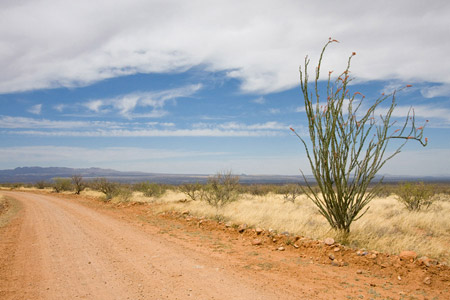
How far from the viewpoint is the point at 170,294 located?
177 inches

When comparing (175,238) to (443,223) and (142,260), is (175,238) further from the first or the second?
(443,223)

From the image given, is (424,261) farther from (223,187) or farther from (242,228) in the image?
(223,187)

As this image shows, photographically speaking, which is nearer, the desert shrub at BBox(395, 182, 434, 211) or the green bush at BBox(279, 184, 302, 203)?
the desert shrub at BBox(395, 182, 434, 211)

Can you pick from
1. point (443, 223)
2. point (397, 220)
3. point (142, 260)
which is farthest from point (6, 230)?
point (443, 223)

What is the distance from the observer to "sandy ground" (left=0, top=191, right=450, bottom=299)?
463 centimetres

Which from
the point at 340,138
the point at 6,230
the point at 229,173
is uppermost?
the point at 340,138

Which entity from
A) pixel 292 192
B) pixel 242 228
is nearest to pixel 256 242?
pixel 242 228

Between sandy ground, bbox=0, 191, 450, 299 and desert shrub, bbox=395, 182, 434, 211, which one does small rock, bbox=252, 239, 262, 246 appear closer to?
sandy ground, bbox=0, 191, 450, 299

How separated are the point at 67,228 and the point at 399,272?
10336 millimetres

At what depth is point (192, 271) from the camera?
5551mm

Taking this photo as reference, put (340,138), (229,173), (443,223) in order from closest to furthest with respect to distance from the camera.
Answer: (340,138) < (443,223) < (229,173)

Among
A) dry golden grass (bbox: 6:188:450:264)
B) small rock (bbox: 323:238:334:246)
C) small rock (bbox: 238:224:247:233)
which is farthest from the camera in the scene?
small rock (bbox: 238:224:247:233)

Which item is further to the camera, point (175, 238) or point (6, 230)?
point (6, 230)

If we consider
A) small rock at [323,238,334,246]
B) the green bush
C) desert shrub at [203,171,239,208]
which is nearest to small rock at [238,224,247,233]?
small rock at [323,238,334,246]
